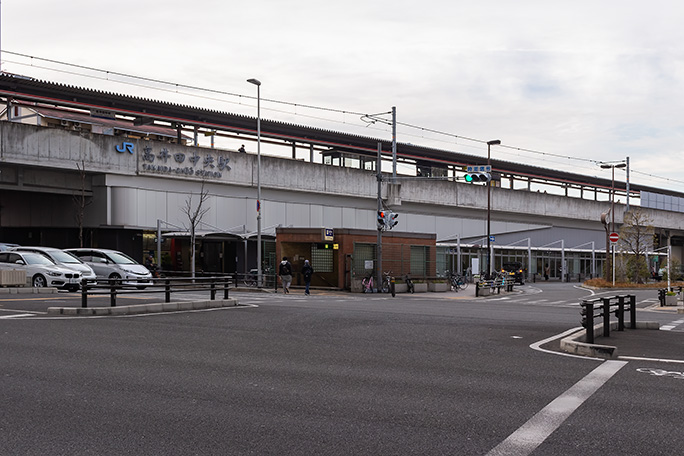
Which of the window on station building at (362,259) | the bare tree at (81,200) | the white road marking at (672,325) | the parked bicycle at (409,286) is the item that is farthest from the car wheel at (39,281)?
the white road marking at (672,325)

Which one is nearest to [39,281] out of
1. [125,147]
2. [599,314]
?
[125,147]

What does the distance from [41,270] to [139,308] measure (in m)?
11.4

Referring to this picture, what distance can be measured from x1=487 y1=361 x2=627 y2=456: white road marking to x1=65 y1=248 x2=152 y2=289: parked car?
24966 mm

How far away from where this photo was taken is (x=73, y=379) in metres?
9.18

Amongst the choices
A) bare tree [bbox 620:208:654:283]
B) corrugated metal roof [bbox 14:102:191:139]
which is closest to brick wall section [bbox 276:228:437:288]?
corrugated metal roof [bbox 14:102:191:139]

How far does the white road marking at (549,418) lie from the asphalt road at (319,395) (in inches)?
0.8

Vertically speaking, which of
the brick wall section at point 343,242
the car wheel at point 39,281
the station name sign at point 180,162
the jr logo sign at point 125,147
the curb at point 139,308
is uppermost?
the jr logo sign at point 125,147

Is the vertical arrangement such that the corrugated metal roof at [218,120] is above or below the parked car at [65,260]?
above

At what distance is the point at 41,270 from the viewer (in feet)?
92.8

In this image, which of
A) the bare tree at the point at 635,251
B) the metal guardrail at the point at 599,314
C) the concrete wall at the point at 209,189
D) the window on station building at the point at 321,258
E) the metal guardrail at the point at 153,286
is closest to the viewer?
the metal guardrail at the point at 599,314

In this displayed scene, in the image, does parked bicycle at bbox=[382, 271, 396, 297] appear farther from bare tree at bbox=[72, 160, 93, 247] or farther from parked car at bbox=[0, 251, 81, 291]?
bare tree at bbox=[72, 160, 93, 247]

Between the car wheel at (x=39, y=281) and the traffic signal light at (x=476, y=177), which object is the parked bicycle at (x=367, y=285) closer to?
the traffic signal light at (x=476, y=177)

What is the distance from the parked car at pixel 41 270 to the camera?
2798 cm

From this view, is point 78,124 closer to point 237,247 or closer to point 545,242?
point 237,247
